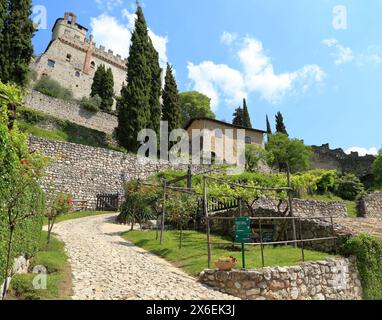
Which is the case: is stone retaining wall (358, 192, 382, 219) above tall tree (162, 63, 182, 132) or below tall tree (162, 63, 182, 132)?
below

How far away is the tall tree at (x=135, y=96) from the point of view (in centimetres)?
2747

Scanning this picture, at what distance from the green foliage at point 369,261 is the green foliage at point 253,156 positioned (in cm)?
2520

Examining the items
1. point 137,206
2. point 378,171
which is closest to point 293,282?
point 137,206

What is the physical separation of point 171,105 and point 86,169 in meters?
16.2

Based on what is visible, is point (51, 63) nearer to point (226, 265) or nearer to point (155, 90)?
point (155, 90)

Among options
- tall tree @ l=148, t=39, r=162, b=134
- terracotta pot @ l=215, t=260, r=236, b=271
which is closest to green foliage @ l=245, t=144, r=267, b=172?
tall tree @ l=148, t=39, r=162, b=134

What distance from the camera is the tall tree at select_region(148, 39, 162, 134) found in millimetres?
30297

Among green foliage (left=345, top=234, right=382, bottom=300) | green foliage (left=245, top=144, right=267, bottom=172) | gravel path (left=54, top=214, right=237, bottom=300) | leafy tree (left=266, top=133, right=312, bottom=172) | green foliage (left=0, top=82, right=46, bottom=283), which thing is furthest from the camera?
leafy tree (left=266, top=133, right=312, bottom=172)

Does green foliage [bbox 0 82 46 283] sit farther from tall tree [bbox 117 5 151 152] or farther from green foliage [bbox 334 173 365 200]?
green foliage [bbox 334 173 365 200]

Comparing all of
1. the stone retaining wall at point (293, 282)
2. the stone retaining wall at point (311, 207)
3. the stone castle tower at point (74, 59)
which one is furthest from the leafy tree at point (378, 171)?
the stone castle tower at point (74, 59)

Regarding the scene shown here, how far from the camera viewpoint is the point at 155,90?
107 feet

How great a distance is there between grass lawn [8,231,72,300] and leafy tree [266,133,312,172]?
109 feet

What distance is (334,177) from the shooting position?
32.4 meters
